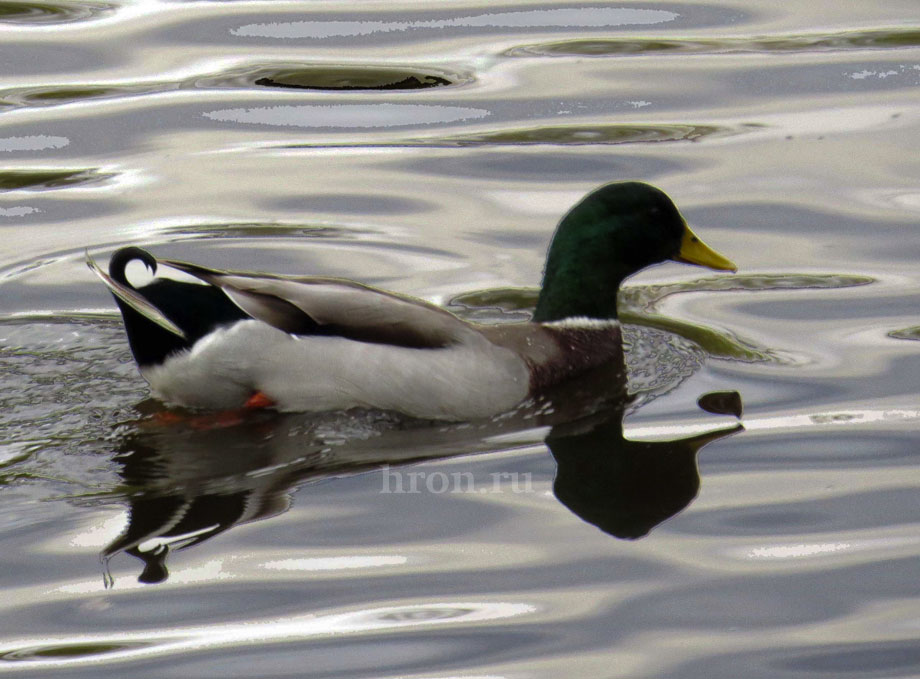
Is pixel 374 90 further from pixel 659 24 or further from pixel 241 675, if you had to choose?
pixel 241 675

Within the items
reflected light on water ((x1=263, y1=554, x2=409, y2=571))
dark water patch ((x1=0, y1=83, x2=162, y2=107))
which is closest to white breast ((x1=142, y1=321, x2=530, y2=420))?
reflected light on water ((x1=263, y1=554, x2=409, y2=571))

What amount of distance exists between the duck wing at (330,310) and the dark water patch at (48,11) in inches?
250

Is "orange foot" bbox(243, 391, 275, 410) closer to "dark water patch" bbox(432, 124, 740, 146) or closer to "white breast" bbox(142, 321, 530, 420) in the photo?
"white breast" bbox(142, 321, 530, 420)

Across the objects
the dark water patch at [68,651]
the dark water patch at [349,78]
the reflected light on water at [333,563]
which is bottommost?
the reflected light on water at [333,563]

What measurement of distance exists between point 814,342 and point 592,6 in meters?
5.72

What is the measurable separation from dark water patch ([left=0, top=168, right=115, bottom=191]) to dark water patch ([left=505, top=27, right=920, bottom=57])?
3.27 m

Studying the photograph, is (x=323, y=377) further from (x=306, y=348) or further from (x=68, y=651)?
(x=68, y=651)

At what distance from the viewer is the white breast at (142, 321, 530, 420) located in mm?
6379

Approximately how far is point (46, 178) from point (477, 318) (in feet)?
10.3

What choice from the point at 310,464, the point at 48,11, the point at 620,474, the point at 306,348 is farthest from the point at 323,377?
the point at 48,11

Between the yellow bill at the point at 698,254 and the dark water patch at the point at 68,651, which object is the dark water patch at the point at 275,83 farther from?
the dark water patch at the point at 68,651

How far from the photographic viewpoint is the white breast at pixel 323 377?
6379mm

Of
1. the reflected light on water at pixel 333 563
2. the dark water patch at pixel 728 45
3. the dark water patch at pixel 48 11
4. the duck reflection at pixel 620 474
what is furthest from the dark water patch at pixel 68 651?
the dark water patch at pixel 48 11

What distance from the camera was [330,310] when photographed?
21.1ft
